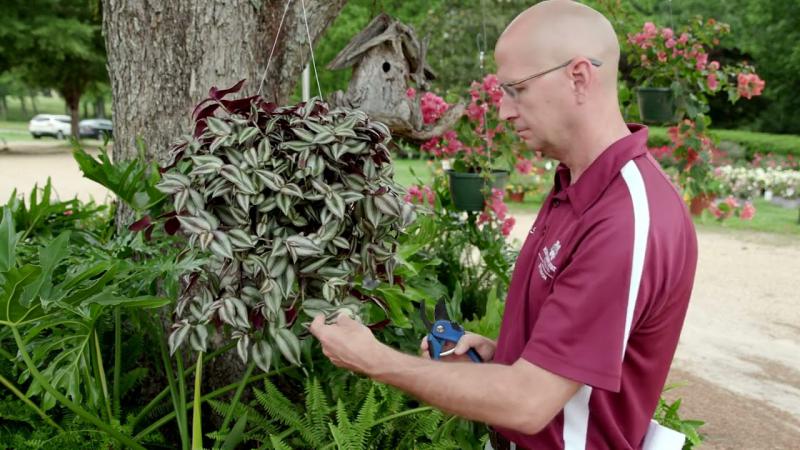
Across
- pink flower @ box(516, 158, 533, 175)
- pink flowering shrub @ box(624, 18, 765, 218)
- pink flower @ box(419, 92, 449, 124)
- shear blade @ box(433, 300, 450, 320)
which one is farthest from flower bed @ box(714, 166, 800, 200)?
shear blade @ box(433, 300, 450, 320)

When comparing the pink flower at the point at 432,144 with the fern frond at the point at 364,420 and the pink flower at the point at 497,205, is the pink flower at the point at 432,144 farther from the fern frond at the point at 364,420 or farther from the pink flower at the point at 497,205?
the fern frond at the point at 364,420

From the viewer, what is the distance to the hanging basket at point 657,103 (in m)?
5.35

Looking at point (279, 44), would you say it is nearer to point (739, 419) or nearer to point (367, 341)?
point (367, 341)

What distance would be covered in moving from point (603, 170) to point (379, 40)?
8.03 ft

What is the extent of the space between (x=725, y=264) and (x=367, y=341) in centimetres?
883

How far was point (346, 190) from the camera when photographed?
1.98 meters

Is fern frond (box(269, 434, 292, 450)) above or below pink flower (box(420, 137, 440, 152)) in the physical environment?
below

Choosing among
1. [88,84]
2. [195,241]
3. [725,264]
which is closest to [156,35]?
[195,241]

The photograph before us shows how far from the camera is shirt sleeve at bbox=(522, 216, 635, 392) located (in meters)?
1.32

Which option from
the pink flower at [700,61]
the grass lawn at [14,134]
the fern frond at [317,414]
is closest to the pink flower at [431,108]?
the pink flower at [700,61]

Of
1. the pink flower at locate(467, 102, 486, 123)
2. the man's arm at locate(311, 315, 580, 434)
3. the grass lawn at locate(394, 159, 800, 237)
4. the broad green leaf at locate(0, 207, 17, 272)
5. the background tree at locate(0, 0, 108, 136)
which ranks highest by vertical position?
the background tree at locate(0, 0, 108, 136)

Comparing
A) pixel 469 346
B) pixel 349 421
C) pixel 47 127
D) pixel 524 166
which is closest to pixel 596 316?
pixel 469 346

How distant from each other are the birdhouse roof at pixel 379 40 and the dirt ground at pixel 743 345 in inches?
86.6

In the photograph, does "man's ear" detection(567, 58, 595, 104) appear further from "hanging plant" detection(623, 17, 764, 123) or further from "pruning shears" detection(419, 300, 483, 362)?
"hanging plant" detection(623, 17, 764, 123)
